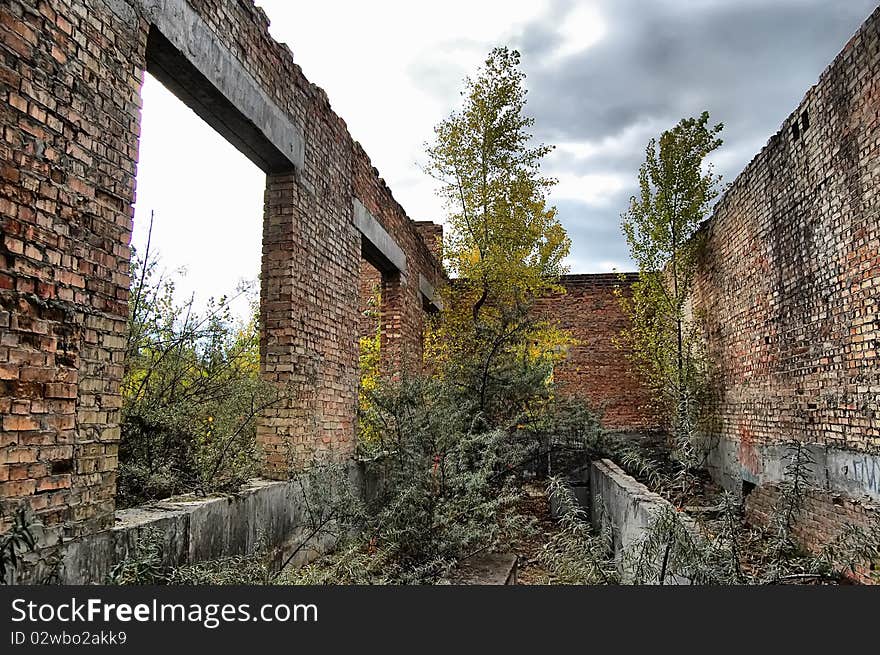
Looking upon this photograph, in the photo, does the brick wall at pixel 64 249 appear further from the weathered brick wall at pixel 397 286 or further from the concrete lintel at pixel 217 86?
the weathered brick wall at pixel 397 286

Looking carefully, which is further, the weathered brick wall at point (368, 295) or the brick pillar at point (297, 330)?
the weathered brick wall at point (368, 295)

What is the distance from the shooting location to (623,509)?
675cm

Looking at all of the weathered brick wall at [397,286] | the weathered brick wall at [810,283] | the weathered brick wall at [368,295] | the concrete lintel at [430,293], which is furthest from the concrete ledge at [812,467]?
the weathered brick wall at [368,295]

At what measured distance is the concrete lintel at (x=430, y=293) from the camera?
1200 centimetres

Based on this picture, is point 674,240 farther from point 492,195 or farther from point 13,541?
point 13,541

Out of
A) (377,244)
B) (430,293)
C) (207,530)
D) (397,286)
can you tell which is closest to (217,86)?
(207,530)

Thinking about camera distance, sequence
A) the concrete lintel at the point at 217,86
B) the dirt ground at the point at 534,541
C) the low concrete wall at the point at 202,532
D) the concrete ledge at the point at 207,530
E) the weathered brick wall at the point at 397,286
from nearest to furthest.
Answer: the low concrete wall at the point at 202,532 → the concrete ledge at the point at 207,530 → the concrete lintel at the point at 217,86 → the dirt ground at the point at 534,541 → the weathered brick wall at the point at 397,286

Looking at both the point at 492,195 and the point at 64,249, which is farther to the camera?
the point at 492,195

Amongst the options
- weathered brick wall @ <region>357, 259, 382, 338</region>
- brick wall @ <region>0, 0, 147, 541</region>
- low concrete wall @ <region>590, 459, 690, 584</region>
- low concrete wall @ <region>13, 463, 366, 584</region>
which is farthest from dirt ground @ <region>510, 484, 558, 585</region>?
weathered brick wall @ <region>357, 259, 382, 338</region>

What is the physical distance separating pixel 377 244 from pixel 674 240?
610 cm

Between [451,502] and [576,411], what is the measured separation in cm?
599

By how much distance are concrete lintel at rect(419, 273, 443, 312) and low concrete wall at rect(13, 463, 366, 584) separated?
6238 mm

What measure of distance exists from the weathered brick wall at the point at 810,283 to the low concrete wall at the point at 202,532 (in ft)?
17.0

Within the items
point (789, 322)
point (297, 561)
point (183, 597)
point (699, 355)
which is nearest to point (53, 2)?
point (183, 597)
